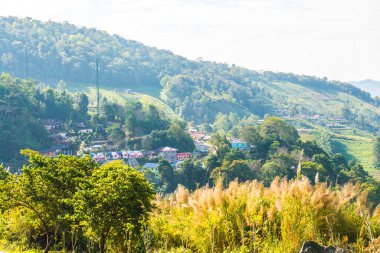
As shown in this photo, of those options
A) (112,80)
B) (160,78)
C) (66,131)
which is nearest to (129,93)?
(112,80)

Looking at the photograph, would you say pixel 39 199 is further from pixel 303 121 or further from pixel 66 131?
pixel 303 121

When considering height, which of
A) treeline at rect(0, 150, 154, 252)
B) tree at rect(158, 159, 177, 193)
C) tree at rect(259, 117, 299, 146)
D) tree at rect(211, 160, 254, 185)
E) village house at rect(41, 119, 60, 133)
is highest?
treeline at rect(0, 150, 154, 252)

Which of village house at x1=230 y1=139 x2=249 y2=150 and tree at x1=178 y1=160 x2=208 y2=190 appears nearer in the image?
tree at x1=178 y1=160 x2=208 y2=190

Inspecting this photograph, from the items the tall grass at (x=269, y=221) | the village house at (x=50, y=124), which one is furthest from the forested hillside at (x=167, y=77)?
the tall grass at (x=269, y=221)

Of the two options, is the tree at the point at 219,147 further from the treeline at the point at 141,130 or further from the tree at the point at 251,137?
the treeline at the point at 141,130

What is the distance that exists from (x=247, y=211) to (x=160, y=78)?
387 ft

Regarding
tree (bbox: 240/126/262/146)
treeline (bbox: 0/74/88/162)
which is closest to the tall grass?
treeline (bbox: 0/74/88/162)

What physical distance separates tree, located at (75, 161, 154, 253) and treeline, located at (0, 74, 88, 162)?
142ft

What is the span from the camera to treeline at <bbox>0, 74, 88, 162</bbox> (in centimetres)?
4882

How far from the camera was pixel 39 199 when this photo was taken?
6711 mm

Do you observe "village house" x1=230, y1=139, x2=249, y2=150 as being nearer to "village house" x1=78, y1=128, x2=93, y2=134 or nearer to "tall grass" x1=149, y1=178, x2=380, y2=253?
"village house" x1=78, y1=128, x2=93, y2=134

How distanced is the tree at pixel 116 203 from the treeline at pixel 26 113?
4334 cm

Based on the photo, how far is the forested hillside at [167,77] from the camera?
346 ft

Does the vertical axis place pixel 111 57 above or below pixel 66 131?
above
